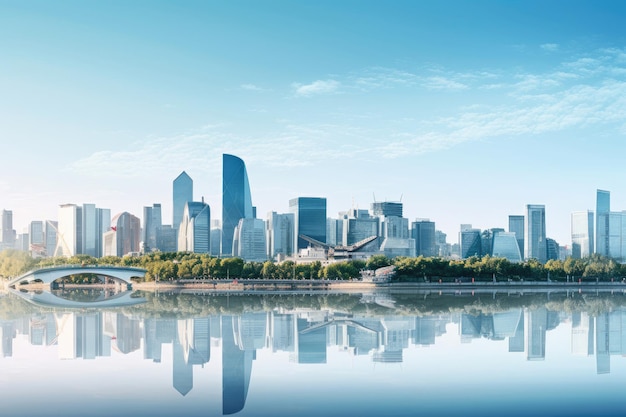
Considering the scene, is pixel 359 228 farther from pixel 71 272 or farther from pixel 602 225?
pixel 71 272

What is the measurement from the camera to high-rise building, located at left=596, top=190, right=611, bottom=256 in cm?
16586

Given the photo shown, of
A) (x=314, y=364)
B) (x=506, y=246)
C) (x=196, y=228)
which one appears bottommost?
(x=314, y=364)

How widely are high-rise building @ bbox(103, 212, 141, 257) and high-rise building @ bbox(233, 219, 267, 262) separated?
32341mm

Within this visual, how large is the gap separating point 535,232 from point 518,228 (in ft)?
30.7

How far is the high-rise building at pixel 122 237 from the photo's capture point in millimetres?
165750

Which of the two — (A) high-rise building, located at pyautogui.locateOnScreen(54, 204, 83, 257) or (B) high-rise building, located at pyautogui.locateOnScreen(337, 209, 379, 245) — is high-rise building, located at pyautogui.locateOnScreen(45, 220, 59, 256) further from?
(B) high-rise building, located at pyautogui.locateOnScreen(337, 209, 379, 245)

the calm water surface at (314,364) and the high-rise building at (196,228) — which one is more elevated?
the high-rise building at (196,228)

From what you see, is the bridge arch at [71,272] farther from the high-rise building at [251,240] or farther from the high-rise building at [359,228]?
the high-rise building at [359,228]

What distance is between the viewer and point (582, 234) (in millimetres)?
175750

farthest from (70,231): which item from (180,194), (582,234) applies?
(582,234)

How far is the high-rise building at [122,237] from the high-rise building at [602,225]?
101973 millimetres

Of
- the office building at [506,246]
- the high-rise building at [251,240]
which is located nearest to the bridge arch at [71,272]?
the high-rise building at [251,240]

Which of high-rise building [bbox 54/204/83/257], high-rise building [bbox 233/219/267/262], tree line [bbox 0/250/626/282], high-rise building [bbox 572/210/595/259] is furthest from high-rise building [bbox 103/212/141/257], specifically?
high-rise building [bbox 572/210/595/259]

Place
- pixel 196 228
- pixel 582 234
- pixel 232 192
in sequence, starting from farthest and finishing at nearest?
1. pixel 582 234
2. pixel 196 228
3. pixel 232 192
